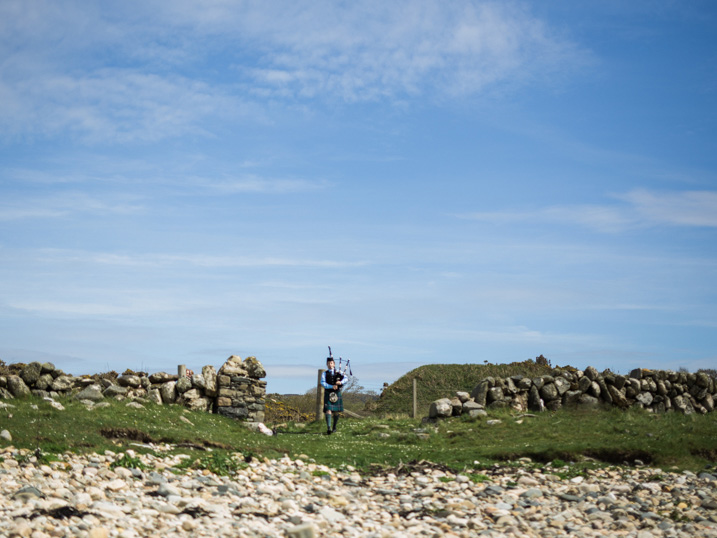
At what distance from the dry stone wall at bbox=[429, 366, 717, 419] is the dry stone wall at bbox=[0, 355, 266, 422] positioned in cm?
669

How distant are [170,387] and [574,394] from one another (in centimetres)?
1503

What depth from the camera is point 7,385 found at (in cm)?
2033

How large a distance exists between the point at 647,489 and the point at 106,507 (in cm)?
961

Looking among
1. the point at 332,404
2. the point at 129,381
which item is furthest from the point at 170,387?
the point at 332,404

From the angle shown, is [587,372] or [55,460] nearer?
[55,460]

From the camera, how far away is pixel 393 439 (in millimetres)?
18453

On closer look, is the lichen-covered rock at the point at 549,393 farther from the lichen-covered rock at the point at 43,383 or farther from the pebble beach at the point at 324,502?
the lichen-covered rock at the point at 43,383

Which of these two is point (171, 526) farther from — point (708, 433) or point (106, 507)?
point (708, 433)

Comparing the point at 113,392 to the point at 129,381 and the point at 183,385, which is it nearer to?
the point at 129,381

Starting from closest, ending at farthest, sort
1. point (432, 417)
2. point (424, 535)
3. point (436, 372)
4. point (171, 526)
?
1. point (171, 526)
2. point (424, 535)
3. point (432, 417)
4. point (436, 372)

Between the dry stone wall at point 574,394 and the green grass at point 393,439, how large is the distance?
2.08 metres

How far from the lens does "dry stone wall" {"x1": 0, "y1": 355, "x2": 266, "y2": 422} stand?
20.7 meters

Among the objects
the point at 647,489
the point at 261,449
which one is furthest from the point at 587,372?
the point at 261,449

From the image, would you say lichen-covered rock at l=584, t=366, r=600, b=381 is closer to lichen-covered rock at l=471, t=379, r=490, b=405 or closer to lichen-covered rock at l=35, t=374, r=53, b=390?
lichen-covered rock at l=471, t=379, r=490, b=405
